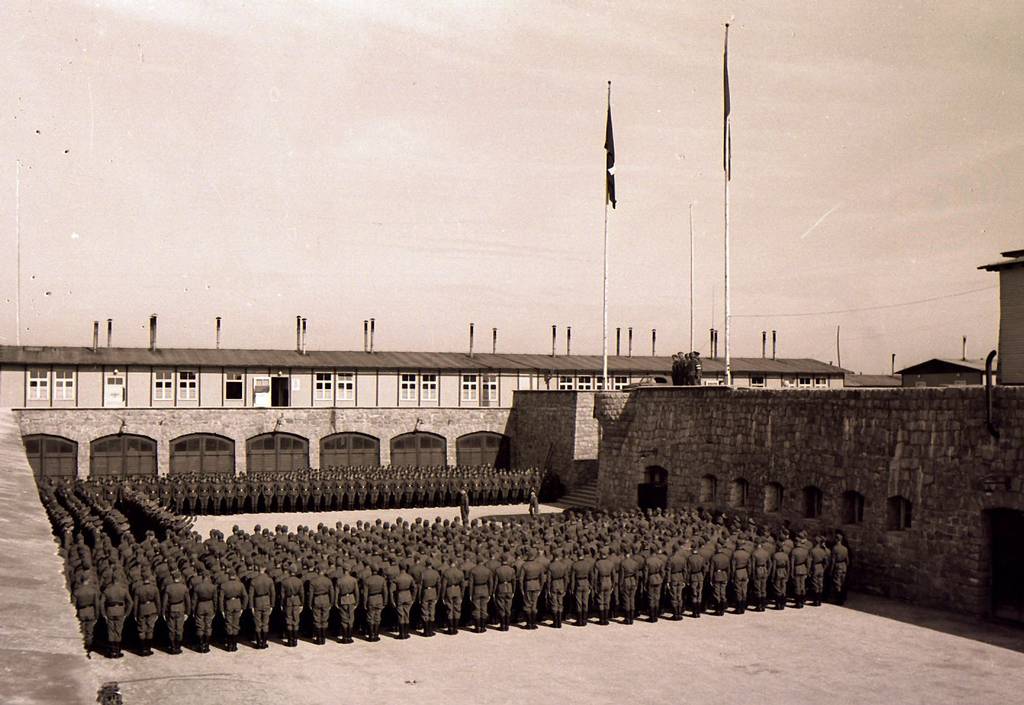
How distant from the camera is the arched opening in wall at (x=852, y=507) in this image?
62.2 feet

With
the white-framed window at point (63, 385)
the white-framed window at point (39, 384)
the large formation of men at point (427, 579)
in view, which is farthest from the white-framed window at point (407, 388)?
the large formation of men at point (427, 579)

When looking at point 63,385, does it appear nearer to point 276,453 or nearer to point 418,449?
point 276,453

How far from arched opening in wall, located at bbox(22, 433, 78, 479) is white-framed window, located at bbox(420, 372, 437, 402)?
13598mm

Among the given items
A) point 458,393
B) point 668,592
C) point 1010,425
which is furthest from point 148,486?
point 1010,425

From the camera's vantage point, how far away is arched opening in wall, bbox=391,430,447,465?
3866 cm

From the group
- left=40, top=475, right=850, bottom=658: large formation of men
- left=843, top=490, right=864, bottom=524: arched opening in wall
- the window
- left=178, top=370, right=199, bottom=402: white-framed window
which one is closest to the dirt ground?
left=40, top=475, right=850, bottom=658: large formation of men

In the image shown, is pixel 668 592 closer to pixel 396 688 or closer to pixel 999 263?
pixel 396 688

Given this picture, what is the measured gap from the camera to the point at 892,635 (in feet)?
49.5

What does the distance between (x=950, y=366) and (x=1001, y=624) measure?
23402mm

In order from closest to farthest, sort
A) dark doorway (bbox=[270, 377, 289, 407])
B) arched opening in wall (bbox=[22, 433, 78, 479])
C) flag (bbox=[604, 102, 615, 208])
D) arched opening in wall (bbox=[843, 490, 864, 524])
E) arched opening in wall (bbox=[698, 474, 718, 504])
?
arched opening in wall (bbox=[843, 490, 864, 524]), arched opening in wall (bbox=[698, 474, 718, 504]), flag (bbox=[604, 102, 615, 208]), arched opening in wall (bbox=[22, 433, 78, 479]), dark doorway (bbox=[270, 377, 289, 407])

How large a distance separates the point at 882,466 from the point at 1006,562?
2886mm

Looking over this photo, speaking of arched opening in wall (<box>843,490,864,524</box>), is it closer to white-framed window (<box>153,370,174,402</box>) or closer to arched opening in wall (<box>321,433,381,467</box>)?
arched opening in wall (<box>321,433,381,467</box>)

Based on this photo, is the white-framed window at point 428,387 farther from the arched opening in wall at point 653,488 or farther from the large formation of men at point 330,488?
the arched opening in wall at point 653,488

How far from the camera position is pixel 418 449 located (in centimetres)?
3888
